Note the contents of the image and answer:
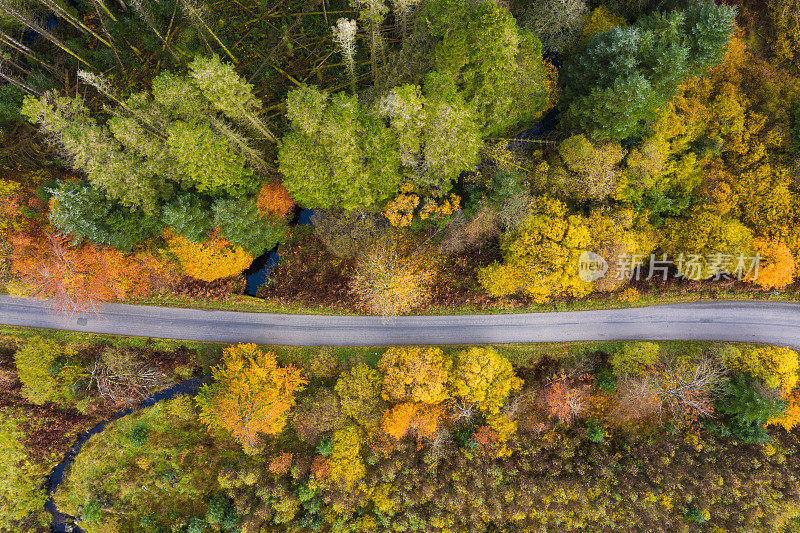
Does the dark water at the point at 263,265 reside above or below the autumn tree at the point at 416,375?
above

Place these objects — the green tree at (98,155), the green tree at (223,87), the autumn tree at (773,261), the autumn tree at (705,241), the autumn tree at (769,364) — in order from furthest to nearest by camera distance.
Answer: the autumn tree at (769,364), the autumn tree at (773,261), the autumn tree at (705,241), the green tree at (223,87), the green tree at (98,155)

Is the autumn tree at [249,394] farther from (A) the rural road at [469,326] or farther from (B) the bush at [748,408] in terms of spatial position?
(B) the bush at [748,408]

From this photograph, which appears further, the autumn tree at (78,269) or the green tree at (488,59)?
the autumn tree at (78,269)

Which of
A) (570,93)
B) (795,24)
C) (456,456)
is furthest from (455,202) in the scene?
(795,24)

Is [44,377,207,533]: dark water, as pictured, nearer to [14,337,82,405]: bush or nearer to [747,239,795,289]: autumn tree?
[14,337,82,405]: bush

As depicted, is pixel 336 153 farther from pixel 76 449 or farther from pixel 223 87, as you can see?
pixel 76 449

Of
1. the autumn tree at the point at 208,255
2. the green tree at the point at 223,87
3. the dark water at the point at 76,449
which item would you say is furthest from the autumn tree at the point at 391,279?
the dark water at the point at 76,449
